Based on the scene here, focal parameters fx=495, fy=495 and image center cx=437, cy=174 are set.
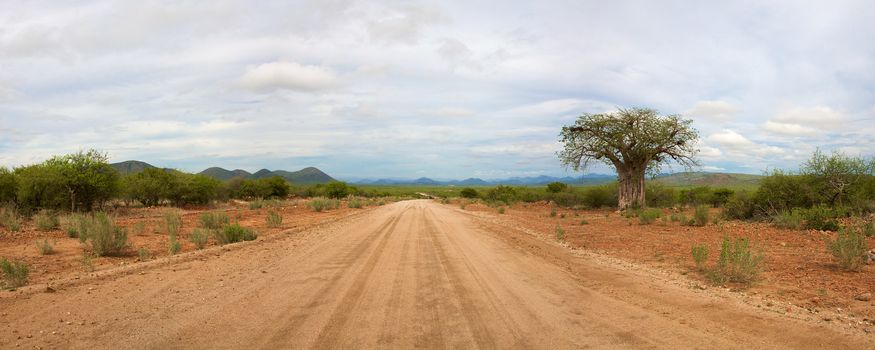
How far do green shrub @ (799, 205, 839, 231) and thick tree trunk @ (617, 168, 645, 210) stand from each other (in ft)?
50.3

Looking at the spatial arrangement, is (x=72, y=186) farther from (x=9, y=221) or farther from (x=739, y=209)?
(x=739, y=209)

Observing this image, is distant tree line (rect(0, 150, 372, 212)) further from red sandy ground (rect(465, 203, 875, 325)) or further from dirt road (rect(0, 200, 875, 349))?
red sandy ground (rect(465, 203, 875, 325))

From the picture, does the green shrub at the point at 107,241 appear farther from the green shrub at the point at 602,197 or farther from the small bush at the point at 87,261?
the green shrub at the point at 602,197

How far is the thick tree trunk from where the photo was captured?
32566mm

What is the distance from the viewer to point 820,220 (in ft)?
53.3

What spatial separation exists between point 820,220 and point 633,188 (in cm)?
1656

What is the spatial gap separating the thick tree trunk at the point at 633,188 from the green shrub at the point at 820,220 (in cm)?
1532

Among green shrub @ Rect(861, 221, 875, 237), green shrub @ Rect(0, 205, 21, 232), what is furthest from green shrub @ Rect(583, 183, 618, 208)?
green shrub @ Rect(0, 205, 21, 232)

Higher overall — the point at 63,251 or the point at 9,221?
the point at 9,221

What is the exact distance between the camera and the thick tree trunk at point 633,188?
3257 cm

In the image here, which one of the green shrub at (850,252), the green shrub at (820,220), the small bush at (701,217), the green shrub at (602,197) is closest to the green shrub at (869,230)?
the green shrub at (820,220)

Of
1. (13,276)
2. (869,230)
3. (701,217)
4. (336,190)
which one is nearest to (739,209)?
(701,217)

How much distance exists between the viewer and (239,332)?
18.8 ft

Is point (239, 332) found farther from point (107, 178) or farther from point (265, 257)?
point (107, 178)
